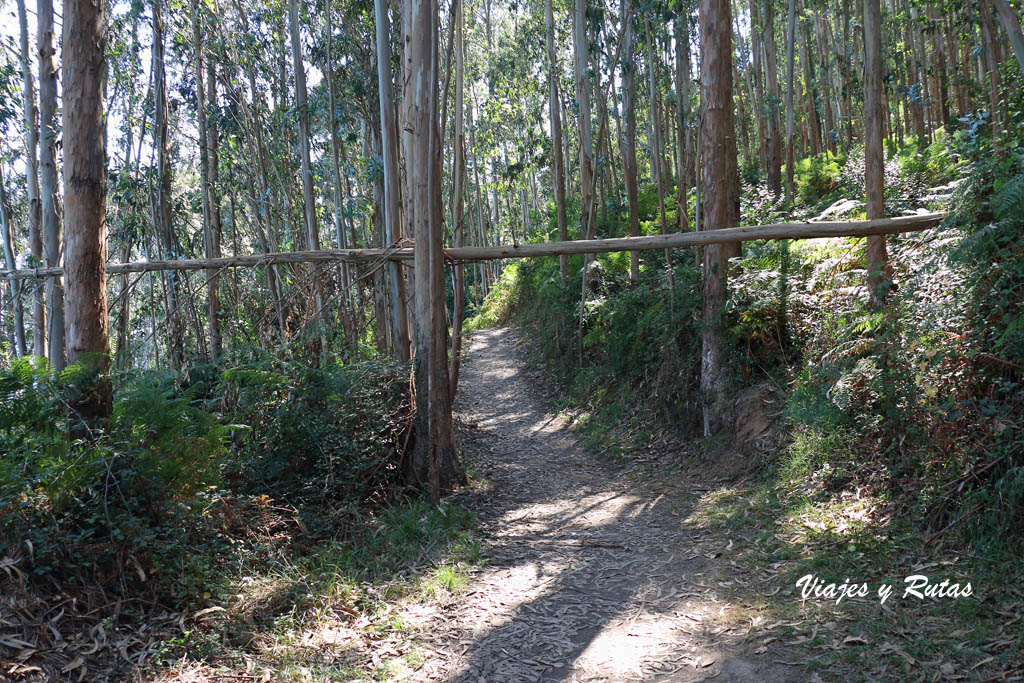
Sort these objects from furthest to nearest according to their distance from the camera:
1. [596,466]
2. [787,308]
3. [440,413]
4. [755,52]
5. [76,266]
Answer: [755,52] < [596,466] < [787,308] < [440,413] < [76,266]

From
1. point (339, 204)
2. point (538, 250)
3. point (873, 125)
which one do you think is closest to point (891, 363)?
point (873, 125)

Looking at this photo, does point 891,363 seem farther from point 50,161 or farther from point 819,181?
point 819,181

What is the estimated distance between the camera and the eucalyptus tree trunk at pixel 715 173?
8.34 meters

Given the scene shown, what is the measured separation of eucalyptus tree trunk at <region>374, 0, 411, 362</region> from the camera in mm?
8125

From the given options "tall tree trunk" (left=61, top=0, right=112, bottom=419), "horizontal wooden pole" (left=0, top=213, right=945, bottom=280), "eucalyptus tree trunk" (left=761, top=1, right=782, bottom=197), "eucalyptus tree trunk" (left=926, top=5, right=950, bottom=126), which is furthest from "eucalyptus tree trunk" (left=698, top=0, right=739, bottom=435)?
"eucalyptus tree trunk" (left=926, top=5, right=950, bottom=126)

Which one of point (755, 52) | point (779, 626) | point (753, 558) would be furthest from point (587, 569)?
point (755, 52)

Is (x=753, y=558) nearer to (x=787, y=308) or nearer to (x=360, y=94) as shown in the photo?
(x=787, y=308)

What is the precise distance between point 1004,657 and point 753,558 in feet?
5.99

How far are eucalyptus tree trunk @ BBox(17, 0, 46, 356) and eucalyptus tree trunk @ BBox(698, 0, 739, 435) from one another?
10836 mm

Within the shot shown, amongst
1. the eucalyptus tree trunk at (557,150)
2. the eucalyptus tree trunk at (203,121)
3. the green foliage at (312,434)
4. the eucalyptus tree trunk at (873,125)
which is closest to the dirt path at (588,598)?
the green foliage at (312,434)

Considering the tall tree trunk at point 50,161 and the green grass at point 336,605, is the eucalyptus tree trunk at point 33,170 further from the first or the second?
the green grass at point 336,605

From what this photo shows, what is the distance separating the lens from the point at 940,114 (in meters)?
18.9

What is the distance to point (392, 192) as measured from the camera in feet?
28.6

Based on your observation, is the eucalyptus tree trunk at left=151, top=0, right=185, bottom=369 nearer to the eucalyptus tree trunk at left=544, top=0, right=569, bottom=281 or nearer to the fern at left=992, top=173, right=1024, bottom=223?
the eucalyptus tree trunk at left=544, top=0, right=569, bottom=281
